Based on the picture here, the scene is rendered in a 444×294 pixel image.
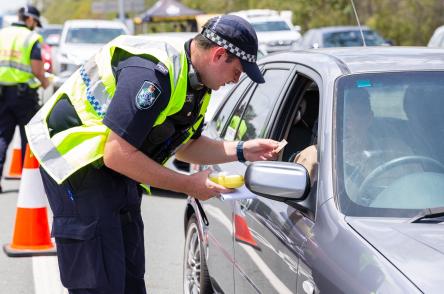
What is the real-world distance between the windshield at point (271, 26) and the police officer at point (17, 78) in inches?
722

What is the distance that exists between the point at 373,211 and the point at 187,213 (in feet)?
7.53

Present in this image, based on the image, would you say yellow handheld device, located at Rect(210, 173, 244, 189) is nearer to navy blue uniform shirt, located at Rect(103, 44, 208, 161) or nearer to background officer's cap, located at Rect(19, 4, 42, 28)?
navy blue uniform shirt, located at Rect(103, 44, 208, 161)

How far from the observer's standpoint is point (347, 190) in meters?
3.24

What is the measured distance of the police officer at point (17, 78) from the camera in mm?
9203

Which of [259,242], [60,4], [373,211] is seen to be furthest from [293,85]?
[60,4]

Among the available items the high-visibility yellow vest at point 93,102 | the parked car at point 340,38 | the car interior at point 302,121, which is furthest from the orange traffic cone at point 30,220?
the parked car at point 340,38

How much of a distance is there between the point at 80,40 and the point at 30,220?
52.2ft

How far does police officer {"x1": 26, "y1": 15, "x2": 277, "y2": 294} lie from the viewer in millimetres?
3264

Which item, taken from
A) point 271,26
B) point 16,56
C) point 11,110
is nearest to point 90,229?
point 11,110

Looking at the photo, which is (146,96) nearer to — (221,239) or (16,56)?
(221,239)

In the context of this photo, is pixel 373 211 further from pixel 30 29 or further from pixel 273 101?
pixel 30 29

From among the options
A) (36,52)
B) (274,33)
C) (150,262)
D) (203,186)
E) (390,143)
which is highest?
(390,143)

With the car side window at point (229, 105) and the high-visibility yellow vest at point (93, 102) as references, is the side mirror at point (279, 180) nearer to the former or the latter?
the high-visibility yellow vest at point (93, 102)

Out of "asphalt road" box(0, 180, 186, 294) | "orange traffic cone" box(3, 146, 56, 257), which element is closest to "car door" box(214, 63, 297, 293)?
"asphalt road" box(0, 180, 186, 294)
